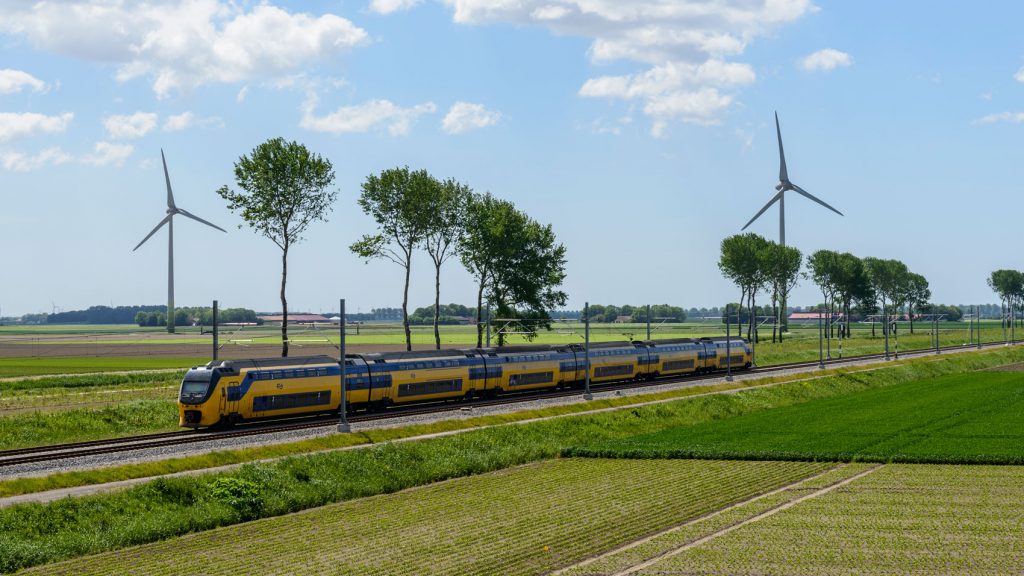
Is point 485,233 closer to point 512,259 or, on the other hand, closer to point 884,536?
point 512,259

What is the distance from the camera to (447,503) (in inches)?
1649

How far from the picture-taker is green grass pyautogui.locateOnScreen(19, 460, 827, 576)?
104ft

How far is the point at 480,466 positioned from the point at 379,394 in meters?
19.2

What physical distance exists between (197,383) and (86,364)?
2901 inches

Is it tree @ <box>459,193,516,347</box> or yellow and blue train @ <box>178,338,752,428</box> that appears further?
tree @ <box>459,193,516,347</box>

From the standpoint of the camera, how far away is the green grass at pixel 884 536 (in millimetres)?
30484

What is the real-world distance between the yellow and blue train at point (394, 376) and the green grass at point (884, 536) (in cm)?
3196

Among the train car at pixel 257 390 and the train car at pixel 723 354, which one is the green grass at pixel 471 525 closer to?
the train car at pixel 257 390

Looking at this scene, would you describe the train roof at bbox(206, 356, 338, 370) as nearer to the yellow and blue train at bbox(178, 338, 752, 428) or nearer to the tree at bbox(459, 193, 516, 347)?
the yellow and blue train at bbox(178, 338, 752, 428)

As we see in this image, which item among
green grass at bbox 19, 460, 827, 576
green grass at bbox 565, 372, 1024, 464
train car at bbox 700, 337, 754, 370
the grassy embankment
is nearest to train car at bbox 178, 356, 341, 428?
the grassy embankment

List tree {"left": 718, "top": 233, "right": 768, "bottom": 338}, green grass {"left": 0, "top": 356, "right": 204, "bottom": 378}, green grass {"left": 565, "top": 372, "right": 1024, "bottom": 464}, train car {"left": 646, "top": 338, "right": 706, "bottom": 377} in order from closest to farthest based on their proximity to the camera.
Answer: green grass {"left": 565, "top": 372, "right": 1024, "bottom": 464} < train car {"left": 646, "top": 338, "right": 706, "bottom": 377} < green grass {"left": 0, "top": 356, "right": 204, "bottom": 378} < tree {"left": 718, "top": 233, "right": 768, "bottom": 338}

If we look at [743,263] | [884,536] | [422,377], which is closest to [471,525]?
[884,536]

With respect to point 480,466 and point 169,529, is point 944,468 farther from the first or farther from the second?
point 169,529

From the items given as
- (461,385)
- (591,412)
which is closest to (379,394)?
(461,385)
